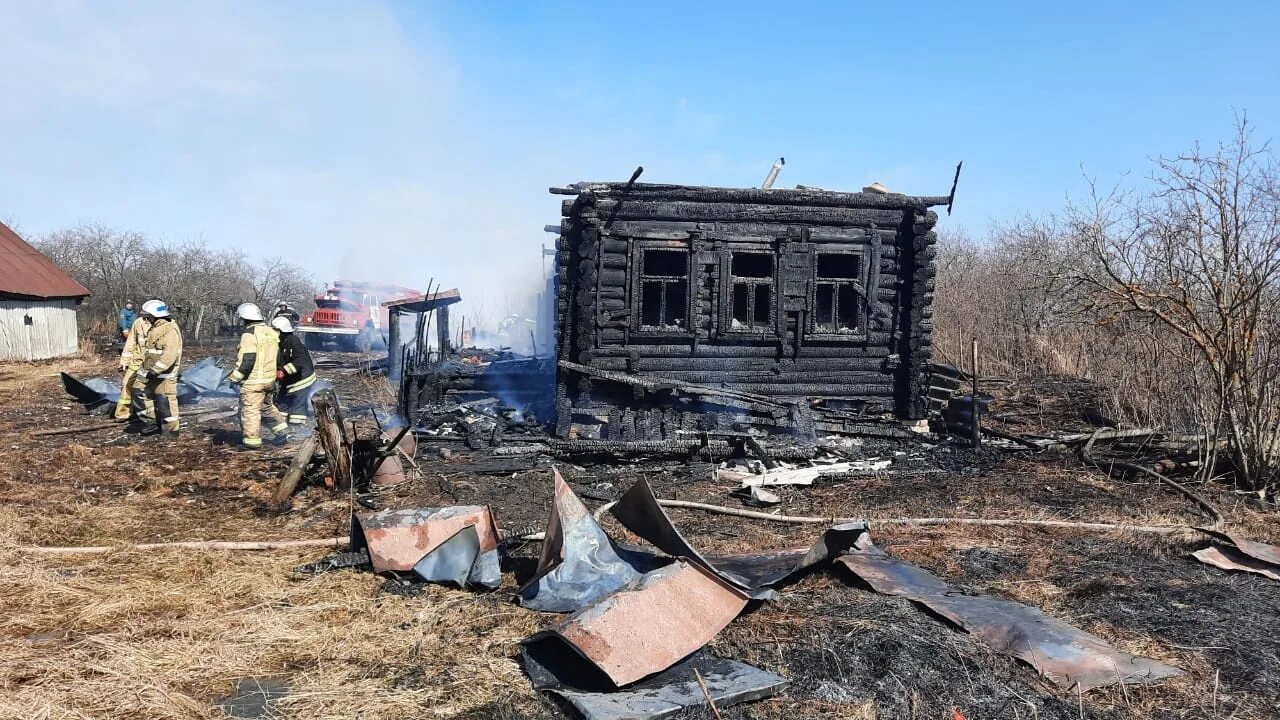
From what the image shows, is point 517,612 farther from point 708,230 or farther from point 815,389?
point 815,389

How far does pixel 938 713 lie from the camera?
3535 mm

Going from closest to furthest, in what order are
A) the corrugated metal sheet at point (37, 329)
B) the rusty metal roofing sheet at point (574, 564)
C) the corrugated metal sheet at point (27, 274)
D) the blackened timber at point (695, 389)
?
the rusty metal roofing sheet at point (574, 564) → the blackened timber at point (695, 389) → the corrugated metal sheet at point (37, 329) → the corrugated metal sheet at point (27, 274)

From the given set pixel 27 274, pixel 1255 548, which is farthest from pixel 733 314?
pixel 27 274

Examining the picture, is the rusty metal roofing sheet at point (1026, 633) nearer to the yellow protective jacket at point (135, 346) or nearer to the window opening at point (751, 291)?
the window opening at point (751, 291)

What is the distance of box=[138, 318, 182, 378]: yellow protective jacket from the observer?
10.6m

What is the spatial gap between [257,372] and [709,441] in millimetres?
5821

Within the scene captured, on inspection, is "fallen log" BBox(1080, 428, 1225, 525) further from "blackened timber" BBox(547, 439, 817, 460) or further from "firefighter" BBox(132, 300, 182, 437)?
"firefighter" BBox(132, 300, 182, 437)

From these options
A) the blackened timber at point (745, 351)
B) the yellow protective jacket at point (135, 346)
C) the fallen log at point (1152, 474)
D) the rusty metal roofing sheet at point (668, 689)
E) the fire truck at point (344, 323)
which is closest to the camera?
the rusty metal roofing sheet at point (668, 689)

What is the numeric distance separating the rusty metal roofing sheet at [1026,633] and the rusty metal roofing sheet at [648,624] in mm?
1270

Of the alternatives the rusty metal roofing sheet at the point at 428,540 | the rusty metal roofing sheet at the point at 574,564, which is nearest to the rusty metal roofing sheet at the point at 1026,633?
the rusty metal roofing sheet at the point at 574,564

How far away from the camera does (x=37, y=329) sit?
70.7ft

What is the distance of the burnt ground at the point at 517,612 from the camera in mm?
3652

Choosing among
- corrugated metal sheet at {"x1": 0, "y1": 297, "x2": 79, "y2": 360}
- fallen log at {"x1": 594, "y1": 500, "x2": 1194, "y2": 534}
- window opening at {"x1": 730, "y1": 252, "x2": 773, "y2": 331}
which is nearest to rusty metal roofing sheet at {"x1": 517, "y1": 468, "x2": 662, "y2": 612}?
fallen log at {"x1": 594, "y1": 500, "x2": 1194, "y2": 534}

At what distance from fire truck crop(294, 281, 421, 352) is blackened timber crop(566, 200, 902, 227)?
16.6 meters
